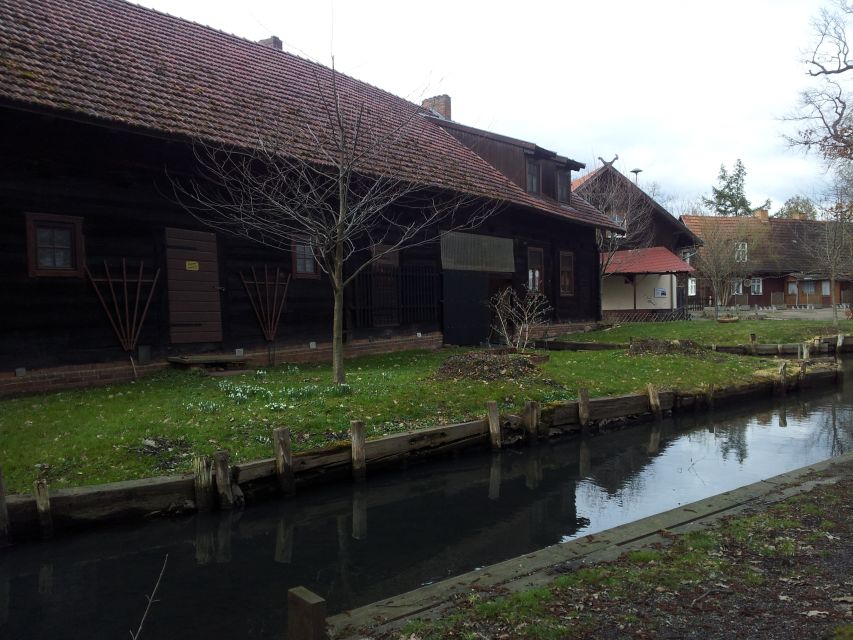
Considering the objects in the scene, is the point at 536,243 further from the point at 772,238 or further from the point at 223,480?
the point at 772,238

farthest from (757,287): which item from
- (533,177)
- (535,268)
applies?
(535,268)

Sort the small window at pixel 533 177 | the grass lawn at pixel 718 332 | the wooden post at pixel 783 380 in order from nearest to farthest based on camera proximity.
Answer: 1. the wooden post at pixel 783 380
2. the grass lawn at pixel 718 332
3. the small window at pixel 533 177

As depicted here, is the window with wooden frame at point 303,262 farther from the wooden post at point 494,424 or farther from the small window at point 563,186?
the small window at point 563,186

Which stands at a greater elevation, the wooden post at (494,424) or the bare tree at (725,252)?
the bare tree at (725,252)

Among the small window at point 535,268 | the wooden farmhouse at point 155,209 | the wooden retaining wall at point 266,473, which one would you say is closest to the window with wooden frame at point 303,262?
the wooden farmhouse at point 155,209

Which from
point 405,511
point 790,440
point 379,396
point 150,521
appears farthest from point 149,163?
point 790,440

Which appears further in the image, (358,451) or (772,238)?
(772,238)

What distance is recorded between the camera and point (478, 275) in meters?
20.3

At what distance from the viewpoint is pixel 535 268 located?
23.3m

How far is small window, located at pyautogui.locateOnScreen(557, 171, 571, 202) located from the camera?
25.1m

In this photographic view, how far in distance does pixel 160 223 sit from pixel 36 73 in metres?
3.25

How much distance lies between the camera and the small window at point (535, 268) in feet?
74.9

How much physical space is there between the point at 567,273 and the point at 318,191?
12842mm

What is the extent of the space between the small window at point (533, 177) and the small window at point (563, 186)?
1.03m
